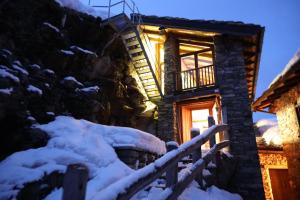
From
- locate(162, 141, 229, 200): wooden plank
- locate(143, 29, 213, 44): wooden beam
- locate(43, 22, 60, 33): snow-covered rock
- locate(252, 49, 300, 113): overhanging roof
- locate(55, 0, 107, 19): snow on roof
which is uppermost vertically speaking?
locate(55, 0, 107, 19): snow on roof

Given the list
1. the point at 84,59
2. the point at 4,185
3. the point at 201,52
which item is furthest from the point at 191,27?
the point at 4,185

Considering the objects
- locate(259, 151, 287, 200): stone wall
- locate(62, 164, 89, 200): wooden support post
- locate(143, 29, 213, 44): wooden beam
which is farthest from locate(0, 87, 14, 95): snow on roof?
locate(259, 151, 287, 200): stone wall

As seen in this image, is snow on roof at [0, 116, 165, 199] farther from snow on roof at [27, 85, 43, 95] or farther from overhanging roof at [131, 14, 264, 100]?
overhanging roof at [131, 14, 264, 100]

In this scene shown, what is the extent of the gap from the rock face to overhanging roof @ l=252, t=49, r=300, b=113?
618 centimetres

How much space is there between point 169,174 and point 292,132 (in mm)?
9403

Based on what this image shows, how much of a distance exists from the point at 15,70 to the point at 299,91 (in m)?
10.4

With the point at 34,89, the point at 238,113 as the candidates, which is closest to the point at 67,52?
the point at 34,89

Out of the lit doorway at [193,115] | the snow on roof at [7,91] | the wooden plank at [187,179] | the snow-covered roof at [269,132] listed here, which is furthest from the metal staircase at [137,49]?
the snow-covered roof at [269,132]

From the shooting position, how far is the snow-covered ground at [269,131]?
50.6 feet

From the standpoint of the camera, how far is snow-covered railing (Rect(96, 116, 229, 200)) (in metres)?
2.37

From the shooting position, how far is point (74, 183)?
1869 millimetres

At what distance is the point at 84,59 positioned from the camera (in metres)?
10.5

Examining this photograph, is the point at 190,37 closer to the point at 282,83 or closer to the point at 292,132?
the point at 282,83

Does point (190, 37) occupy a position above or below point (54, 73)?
above
